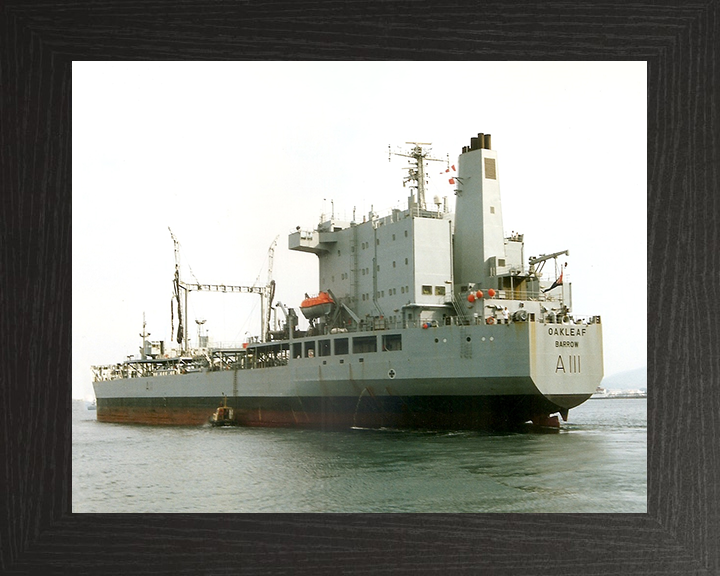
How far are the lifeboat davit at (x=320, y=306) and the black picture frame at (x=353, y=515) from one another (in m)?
7.34

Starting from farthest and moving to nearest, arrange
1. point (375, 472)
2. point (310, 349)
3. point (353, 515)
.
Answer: point (310, 349) → point (375, 472) → point (353, 515)

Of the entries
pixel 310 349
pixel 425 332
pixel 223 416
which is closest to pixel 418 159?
pixel 425 332

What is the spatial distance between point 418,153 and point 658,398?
186 inches

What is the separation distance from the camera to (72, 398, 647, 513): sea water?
744 centimetres

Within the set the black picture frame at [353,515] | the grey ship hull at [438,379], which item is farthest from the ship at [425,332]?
the black picture frame at [353,515]

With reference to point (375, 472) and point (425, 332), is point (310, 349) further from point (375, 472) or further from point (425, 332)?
point (375, 472)

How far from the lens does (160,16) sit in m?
7.01

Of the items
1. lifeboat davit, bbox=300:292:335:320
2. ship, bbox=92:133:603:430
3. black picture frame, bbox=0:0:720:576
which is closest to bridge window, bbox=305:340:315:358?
ship, bbox=92:133:603:430

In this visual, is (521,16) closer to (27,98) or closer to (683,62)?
(683,62)

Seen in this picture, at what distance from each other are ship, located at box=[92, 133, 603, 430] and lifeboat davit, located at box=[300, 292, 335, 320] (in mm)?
23

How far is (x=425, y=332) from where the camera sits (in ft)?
44.7

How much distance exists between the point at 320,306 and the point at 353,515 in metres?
7.81

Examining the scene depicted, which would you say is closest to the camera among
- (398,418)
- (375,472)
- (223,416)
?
(375,472)

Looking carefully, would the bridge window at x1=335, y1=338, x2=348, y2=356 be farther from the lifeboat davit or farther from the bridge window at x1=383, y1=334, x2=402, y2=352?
the bridge window at x1=383, y1=334, x2=402, y2=352
